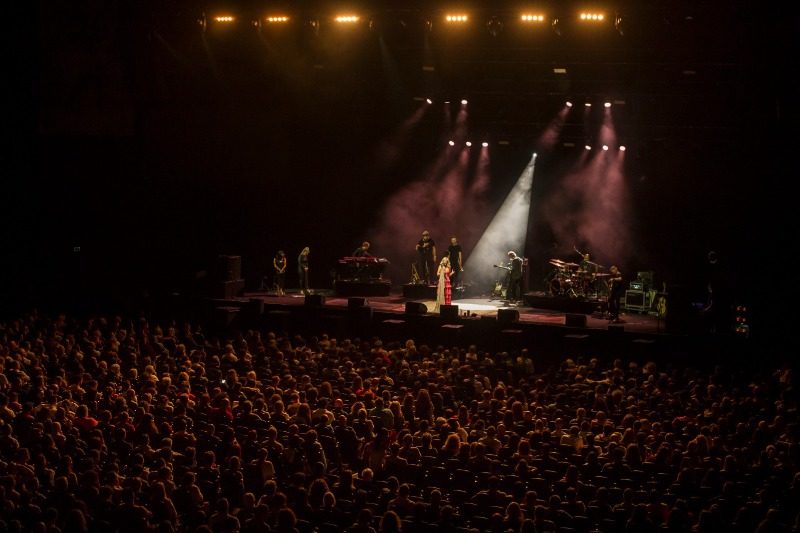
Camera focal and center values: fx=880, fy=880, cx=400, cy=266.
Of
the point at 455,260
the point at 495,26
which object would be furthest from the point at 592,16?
the point at 455,260

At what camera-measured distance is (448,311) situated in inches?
820

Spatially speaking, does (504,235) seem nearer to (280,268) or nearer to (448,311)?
(280,268)

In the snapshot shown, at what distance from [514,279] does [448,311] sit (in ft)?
14.9

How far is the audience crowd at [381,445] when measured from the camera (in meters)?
9.35

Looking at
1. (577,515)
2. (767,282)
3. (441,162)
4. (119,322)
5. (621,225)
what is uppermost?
(441,162)

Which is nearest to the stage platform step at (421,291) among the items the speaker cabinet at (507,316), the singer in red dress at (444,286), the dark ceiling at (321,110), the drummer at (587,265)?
the singer in red dress at (444,286)

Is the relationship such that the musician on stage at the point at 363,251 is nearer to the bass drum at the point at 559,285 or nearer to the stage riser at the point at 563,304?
the stage riser at the point at 563,304

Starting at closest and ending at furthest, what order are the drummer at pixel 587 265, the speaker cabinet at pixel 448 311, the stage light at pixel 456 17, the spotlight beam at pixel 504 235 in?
the stage light at pixel 456 17 → the speaker cabinet at pixel 448 311 → the drummer at pixel 587 265 → the spotlight beam at pixel 504 235

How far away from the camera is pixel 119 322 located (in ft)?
67.2

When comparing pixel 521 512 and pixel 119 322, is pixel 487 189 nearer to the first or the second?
pixel 119 322

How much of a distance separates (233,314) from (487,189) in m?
9.52

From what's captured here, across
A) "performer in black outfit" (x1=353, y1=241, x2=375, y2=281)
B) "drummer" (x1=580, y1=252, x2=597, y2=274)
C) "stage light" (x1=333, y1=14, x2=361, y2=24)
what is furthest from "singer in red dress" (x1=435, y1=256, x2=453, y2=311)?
"stage light" (x1=333, y1=14, x2=361, y2=24)

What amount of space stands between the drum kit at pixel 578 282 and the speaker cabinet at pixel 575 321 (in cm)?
352

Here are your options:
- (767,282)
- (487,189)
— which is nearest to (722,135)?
(767,282)
